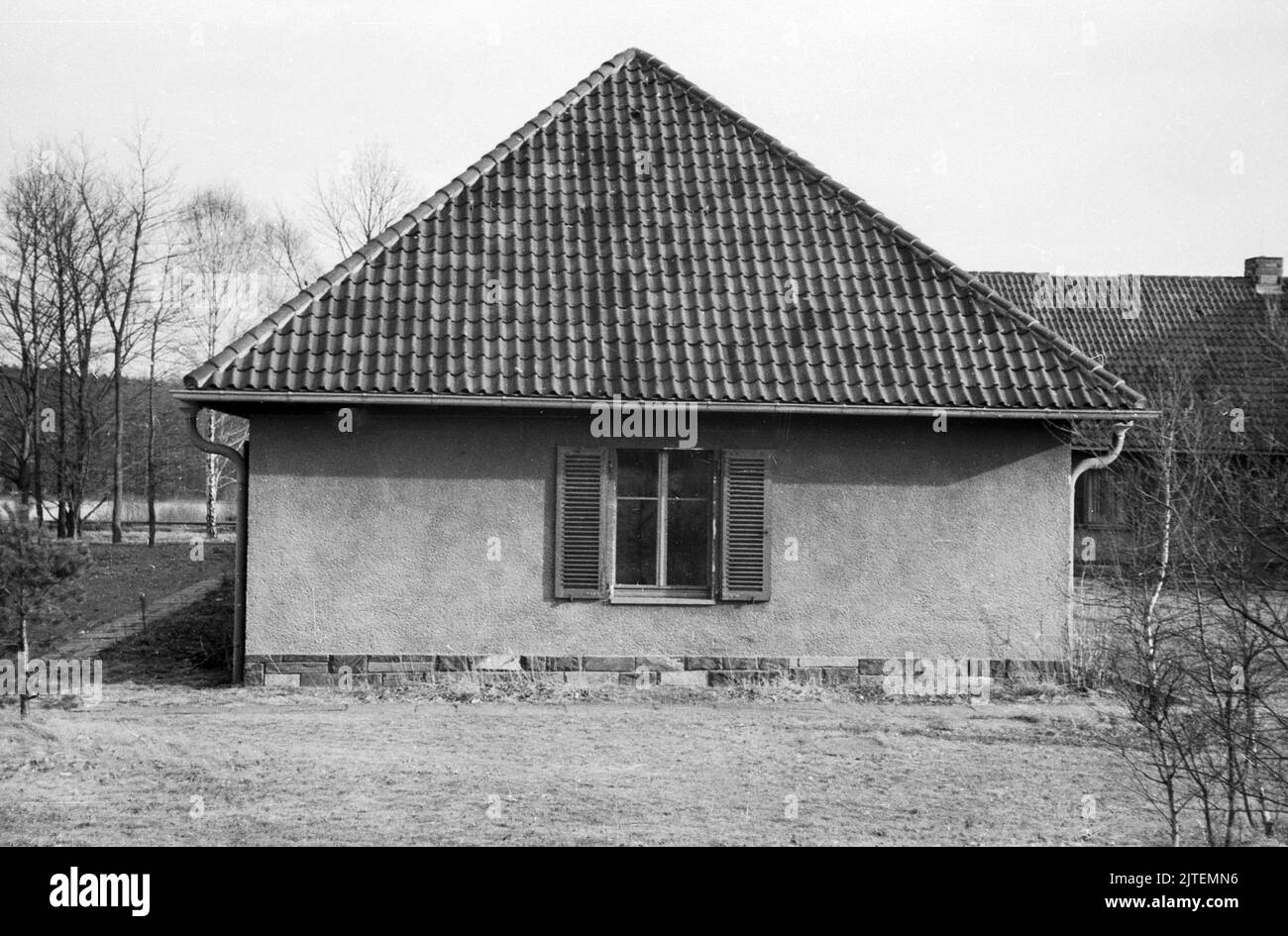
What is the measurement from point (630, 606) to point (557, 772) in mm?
3384

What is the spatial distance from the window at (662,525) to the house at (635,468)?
22 millimetres

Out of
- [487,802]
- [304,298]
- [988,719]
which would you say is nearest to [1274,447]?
[988,719]

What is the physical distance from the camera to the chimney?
1227 inches

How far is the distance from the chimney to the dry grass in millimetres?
24062

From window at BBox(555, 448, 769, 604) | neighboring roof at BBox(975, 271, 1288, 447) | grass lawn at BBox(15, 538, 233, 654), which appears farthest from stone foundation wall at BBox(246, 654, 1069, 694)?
neighboring roof at BBox(975, 271, 1288, 447)

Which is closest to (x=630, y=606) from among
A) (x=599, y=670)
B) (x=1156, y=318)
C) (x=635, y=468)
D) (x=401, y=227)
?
(x=599, y=670)

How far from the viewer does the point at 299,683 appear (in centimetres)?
1123

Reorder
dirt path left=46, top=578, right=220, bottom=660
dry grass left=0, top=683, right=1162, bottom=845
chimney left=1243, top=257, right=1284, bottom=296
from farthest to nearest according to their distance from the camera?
chimney left=1243, top=257, right=1284, bottom=296 → dirt path left=46, top=578, right=220, bottom=660 → dry grass left=0, top=683, right=1162, bottom=845

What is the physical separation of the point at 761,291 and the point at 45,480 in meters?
34.0

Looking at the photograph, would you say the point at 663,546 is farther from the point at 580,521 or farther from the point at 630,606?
the point at 580,521

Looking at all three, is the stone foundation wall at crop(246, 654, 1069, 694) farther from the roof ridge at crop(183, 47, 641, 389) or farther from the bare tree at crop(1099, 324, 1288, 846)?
the bare tree at crop(1099, 324, 1288, 846)

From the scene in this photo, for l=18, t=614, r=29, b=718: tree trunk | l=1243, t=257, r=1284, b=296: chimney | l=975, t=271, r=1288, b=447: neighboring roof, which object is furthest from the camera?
l=1243, t=257, r=1284, b=296: chimney

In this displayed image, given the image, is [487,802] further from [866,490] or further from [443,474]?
[866,490]
